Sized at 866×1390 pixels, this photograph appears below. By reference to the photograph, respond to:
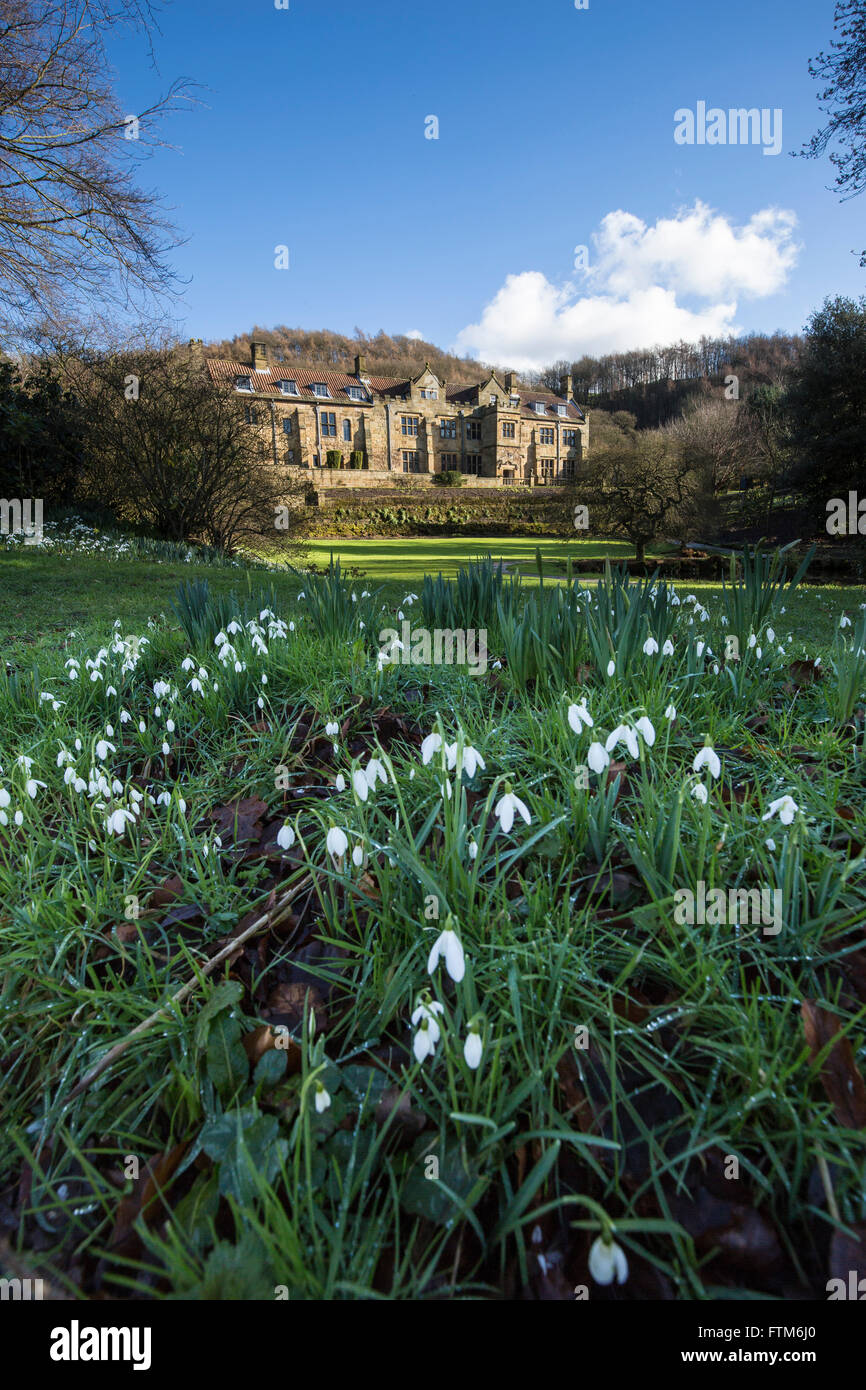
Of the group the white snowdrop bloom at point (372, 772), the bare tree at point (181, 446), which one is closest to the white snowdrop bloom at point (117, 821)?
the white snowdrop bloom at point (372, 772)

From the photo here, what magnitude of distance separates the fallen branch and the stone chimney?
182ft

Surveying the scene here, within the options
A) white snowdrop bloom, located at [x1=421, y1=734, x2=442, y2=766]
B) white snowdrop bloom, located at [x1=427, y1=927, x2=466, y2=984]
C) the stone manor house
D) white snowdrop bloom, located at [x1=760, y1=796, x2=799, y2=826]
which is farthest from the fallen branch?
the stone manor house

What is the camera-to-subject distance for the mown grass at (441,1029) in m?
1.02

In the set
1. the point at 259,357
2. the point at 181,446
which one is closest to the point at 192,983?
the point at 181,446

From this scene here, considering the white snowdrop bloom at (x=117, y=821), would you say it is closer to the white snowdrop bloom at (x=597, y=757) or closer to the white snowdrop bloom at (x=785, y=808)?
the white snowdrop bloom at (x=597, y=757)

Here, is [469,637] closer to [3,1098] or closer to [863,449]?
[3,1098]

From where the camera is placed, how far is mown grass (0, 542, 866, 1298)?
1.02 meters

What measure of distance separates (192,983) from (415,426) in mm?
58207

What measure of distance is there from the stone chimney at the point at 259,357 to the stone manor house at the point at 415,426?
0.08 meters

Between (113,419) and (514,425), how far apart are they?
48.2 meters

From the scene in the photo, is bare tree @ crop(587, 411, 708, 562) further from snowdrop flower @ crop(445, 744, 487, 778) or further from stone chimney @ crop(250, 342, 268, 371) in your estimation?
stone chimney @ crop(250, 342, 268, 371)

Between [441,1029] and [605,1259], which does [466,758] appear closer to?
[441,1029]
